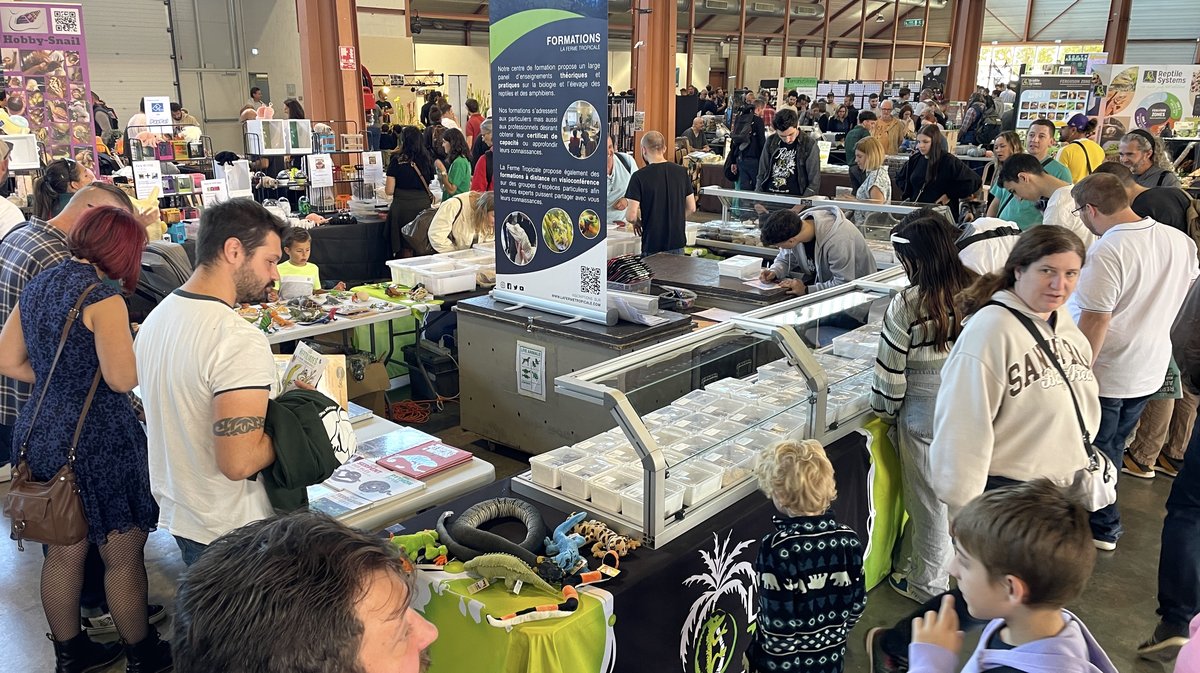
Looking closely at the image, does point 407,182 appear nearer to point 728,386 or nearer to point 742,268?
point 742,268

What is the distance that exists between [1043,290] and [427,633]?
215 centimetres

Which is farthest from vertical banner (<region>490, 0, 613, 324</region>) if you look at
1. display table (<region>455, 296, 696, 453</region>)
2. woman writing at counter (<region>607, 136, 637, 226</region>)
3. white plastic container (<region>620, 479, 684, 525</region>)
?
woman writing at counter (<region>607, 136, 637, 226</region>)

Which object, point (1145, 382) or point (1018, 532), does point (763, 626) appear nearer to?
point (1018, 532)

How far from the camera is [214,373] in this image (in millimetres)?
2154

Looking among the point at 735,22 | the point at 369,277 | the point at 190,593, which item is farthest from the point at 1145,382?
the point at 735,22

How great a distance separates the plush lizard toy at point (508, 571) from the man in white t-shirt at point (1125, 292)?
2658 mm

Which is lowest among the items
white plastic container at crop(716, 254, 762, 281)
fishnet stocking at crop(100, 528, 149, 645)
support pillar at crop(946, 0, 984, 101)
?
fishnet stocking at crop(100, 528, 149, 645)

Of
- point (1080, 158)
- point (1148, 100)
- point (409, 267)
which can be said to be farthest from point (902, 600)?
point (1148, 100)

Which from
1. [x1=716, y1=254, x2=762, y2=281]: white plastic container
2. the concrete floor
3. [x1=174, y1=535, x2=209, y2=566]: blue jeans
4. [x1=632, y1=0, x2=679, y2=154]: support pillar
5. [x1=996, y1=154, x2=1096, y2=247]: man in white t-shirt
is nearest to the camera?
[x1=174, y1=535, x2=209, y2=566]: blue jeans

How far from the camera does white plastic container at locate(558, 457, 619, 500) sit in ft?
8.77

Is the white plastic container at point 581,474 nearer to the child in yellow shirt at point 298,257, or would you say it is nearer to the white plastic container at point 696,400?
the white plastic container at point 696,400

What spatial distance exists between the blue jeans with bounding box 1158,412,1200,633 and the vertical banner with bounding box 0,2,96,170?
8669mm

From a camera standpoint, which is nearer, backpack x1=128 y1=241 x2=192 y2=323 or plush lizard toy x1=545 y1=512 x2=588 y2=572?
plush lizard toy x1=545 y1=512 x2=588 y2=572

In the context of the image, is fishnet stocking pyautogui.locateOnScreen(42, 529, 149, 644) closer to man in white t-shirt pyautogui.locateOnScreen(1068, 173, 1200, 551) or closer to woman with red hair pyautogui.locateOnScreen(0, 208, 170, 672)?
woman with red hair pyautogui.locateOnScreen(0, 208, 170, 672)
